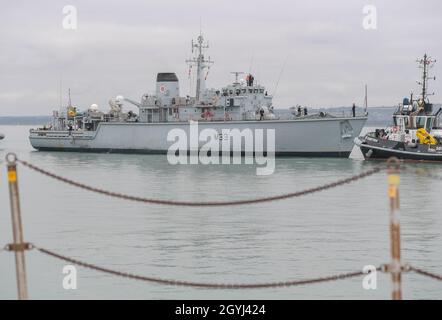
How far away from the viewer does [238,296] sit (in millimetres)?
13805

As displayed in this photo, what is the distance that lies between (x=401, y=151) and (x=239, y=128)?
15.0 meters

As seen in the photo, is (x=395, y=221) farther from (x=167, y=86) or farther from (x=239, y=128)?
(x=167, y=86)

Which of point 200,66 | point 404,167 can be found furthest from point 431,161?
point 200,66

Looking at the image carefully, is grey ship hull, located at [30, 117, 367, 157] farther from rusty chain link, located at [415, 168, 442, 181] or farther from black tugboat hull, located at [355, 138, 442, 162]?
rusty chain link, located at [415, 168, 442, 181]

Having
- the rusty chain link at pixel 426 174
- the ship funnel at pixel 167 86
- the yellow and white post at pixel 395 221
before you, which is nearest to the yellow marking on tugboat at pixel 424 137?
the rusty chain link at pixel 426 174

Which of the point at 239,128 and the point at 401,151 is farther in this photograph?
the point at 239,128

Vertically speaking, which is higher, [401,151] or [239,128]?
[239,128]

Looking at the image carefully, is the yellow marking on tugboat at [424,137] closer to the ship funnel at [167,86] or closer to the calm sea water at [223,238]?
the calm sea water at [223,238]

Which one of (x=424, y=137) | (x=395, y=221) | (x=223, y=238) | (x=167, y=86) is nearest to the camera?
(x=395, y=221)

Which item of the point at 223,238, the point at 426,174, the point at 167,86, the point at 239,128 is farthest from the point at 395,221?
the point at 167,86

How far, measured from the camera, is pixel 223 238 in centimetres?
2044

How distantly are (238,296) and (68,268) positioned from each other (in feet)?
14.9

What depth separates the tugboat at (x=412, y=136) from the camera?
175 feet
